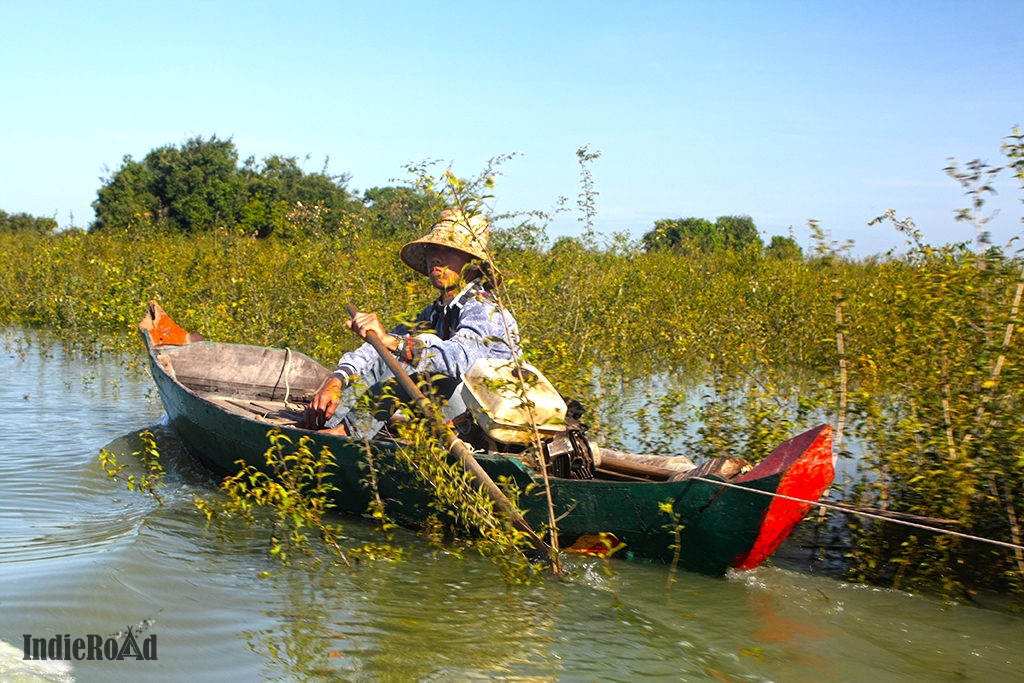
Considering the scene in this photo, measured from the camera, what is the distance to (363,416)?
4934mm

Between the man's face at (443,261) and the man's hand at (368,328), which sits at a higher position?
the man's face at (443,261)

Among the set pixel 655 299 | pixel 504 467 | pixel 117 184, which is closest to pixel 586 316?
pixel 655 299

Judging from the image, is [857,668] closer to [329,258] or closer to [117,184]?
[329,258]

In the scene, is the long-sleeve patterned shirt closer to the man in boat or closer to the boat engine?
the man in boat

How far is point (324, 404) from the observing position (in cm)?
552

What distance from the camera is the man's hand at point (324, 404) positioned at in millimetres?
5406

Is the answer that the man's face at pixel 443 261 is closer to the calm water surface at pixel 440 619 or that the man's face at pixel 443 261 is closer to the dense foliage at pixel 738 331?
the dense foliage at pixel 738 331

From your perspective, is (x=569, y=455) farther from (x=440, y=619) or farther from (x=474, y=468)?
(x=440, y=619)

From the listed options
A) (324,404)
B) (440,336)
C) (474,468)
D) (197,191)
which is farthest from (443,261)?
(197,191)

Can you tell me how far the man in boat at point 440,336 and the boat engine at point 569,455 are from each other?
0.51 metres

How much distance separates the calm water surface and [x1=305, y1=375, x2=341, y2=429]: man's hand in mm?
706

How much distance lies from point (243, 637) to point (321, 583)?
69 cm

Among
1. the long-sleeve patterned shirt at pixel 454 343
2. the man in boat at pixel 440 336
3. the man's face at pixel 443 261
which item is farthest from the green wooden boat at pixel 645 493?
the man's face at pixel 443 261

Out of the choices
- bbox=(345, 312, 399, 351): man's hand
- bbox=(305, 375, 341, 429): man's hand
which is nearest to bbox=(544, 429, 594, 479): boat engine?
bbox=(345, 312, 399, 351): man's hand
